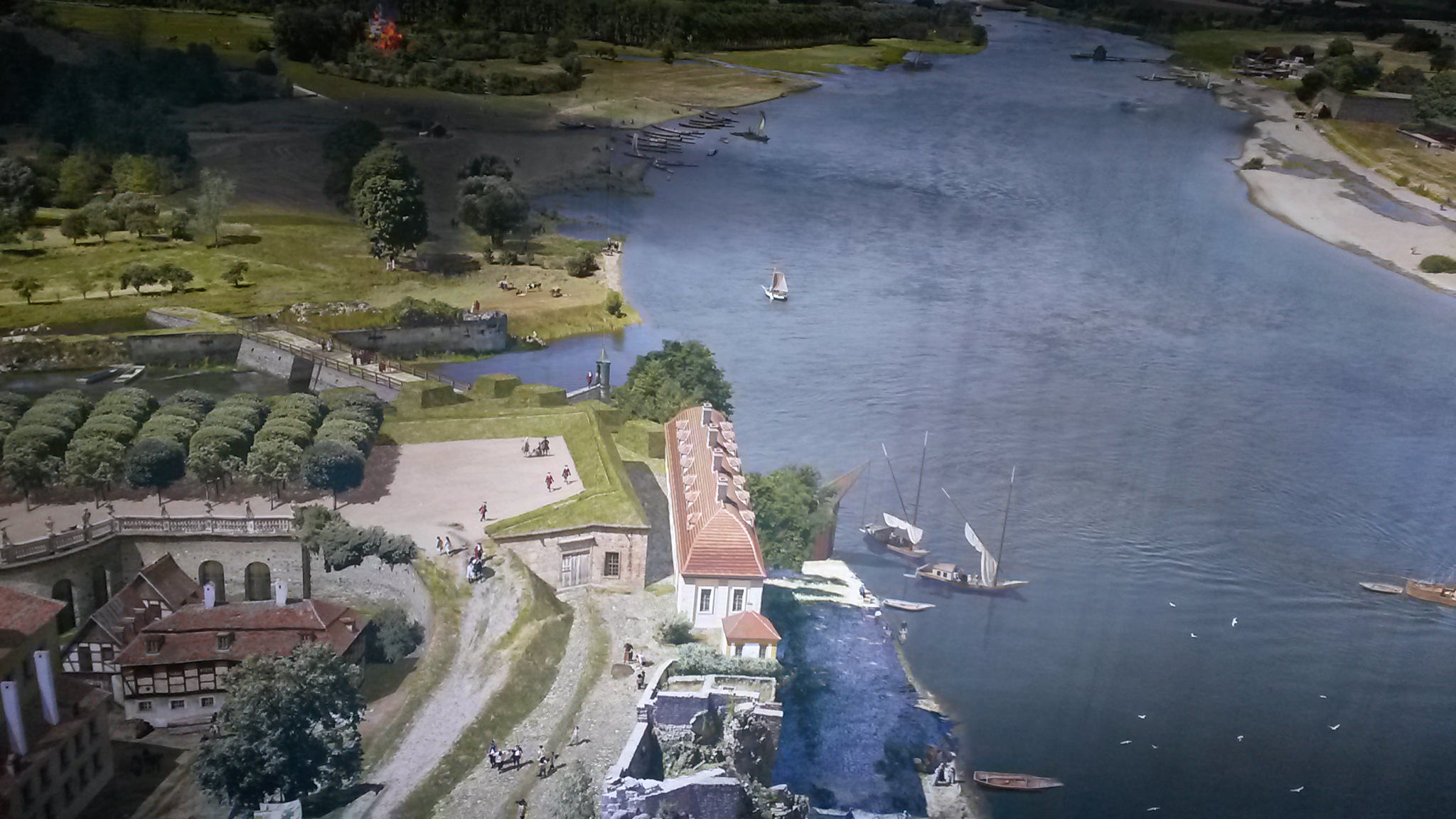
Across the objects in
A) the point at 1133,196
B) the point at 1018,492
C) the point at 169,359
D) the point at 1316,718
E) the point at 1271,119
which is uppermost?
the point at 1271,119

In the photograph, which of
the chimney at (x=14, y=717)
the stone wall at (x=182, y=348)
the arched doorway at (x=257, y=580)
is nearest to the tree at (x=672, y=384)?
the stone wall at (x=182, y=348)

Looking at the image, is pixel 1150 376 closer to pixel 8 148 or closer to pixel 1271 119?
pixel 1271 119

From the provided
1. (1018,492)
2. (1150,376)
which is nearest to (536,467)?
(1018,492)

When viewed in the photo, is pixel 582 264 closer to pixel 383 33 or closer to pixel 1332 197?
pixel 383 33

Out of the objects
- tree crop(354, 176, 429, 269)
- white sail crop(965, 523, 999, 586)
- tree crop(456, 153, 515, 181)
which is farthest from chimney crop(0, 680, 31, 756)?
white sail crop(965, 523, 999, 586)

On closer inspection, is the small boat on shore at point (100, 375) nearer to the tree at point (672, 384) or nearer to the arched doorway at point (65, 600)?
the arched doorway at point (65, 600)
